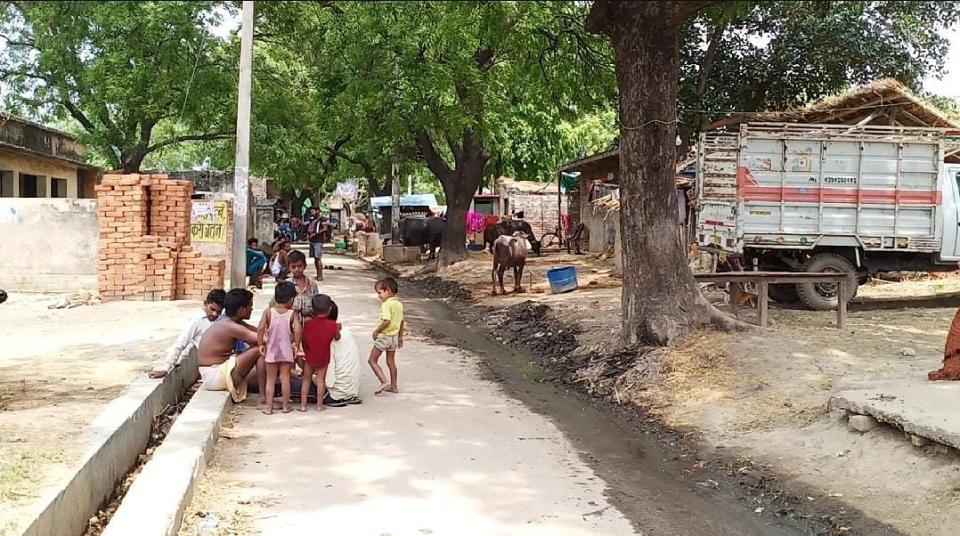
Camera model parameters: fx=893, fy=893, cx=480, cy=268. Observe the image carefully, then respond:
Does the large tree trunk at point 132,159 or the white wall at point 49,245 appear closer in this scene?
the white wall at point 49,245

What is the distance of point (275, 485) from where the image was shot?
567 cm

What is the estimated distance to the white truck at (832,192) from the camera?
510 inches

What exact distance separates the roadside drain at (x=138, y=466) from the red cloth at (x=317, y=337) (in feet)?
3.89

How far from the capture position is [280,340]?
7.47 meters

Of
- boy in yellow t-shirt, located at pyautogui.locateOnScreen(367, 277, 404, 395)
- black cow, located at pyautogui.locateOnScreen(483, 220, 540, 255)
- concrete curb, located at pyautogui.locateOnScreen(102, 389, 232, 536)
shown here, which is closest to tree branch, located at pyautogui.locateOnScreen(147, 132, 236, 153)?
black cow, located at pyautogui.locateOnScreen(483, 220, 540, 255)

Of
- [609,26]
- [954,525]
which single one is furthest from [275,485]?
[609,26]

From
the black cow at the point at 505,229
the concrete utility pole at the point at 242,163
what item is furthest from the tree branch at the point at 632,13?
the black cow at the point at 505,229

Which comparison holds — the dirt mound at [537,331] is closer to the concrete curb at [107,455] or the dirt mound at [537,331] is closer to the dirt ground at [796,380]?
the dirt ground at [796,380]

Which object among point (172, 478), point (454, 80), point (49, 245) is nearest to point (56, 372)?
point (172, 478)

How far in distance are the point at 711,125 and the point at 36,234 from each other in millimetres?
12726

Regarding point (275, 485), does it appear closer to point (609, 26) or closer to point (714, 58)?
point (609, 26)

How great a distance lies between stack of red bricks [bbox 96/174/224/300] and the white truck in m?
8.32

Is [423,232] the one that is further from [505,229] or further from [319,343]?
[319,343]

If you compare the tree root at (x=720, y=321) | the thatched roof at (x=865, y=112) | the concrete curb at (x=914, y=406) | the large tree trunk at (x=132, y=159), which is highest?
the thatched roof at (x=865, y=112)
